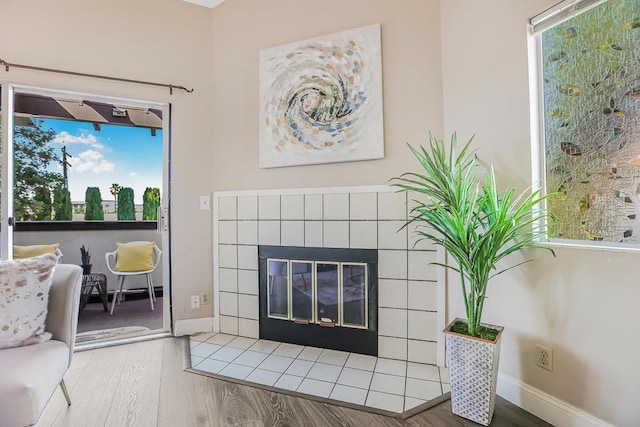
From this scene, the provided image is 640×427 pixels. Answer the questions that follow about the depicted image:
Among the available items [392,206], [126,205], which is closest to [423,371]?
[392,206]

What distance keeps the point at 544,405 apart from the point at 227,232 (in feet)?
7.48

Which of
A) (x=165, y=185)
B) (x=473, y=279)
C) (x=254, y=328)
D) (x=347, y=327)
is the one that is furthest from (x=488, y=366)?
(x=165, y=185)

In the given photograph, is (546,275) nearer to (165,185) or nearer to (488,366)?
(488,366)

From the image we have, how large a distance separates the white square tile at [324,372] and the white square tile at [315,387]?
45 mm

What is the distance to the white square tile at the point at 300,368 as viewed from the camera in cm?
198

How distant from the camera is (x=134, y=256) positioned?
3.21 meters

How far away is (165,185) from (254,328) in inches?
53.7

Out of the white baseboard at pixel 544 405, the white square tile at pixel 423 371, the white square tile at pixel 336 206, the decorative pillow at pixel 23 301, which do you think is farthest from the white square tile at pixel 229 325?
the white baseboard at pixel 544 405

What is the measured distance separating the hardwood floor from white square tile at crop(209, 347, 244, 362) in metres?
0.25

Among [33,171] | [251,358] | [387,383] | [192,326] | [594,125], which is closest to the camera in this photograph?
[594,125]

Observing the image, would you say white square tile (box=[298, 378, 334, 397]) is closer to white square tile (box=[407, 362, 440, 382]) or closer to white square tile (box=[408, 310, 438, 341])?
white square tile (box=[407, 362, 440, 382])

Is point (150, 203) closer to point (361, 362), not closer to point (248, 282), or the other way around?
point (248, 282)

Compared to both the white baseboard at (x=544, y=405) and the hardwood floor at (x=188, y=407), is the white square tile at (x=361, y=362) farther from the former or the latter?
the white baseboard at (x=544, y=405)

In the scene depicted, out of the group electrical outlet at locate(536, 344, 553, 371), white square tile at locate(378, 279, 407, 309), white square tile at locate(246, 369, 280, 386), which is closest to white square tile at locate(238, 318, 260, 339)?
white square tile at locate(246, 369, 280, 386)
